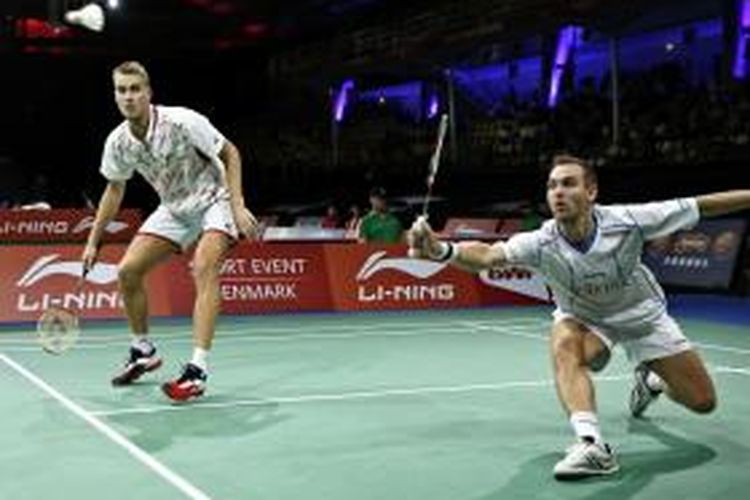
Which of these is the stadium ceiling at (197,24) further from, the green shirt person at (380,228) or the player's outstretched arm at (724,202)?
the player's outstretched arm at (724,202)

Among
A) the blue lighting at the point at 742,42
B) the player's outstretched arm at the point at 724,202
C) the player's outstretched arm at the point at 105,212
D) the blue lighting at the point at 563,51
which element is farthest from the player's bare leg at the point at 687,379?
the blue lighting at the point at 563,51

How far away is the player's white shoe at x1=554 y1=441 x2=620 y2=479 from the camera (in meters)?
5.29

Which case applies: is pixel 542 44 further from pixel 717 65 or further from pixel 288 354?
pixel 288 354

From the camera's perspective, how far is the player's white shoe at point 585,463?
5.29m

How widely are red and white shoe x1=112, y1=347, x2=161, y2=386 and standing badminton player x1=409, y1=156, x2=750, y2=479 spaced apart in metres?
3.29

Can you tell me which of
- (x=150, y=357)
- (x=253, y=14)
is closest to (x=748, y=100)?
(x=150, y=357)

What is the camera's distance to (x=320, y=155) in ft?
109

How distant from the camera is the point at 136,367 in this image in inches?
324

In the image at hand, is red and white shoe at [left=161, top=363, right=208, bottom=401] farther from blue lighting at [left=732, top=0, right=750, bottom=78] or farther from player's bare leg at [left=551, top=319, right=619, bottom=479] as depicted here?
blue lighting at [left=732, top=0, right=750, bottom=78]

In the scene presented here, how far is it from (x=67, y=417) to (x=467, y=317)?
771 cm

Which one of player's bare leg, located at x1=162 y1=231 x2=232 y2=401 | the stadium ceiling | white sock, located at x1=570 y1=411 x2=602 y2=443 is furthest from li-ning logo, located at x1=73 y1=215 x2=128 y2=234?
white sock, located at x1=570 y1=411 x2=602 y2=443

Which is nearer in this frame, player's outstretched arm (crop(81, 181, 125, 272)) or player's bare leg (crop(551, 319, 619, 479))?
player's bare leg (crop(551, 319, 619, 479))

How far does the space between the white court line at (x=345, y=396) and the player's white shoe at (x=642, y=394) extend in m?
1.39

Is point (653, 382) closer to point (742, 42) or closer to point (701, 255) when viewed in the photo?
point (701, 255)
